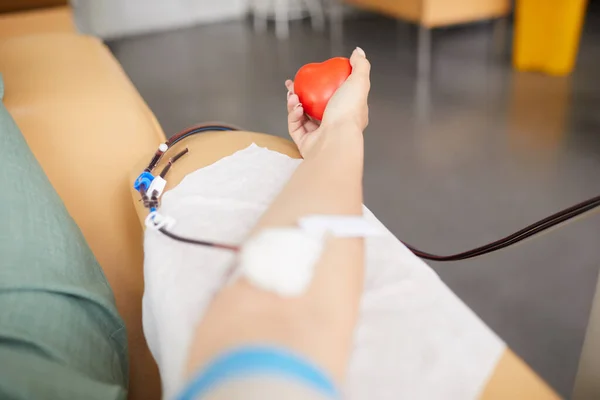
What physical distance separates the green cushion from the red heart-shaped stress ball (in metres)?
0.37

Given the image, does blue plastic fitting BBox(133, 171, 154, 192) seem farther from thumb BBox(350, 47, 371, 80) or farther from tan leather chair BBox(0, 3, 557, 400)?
thumb BBox(350, 47, 371, 80)

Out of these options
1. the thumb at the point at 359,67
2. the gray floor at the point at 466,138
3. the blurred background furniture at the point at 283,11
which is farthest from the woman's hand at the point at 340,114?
the blurred background furniture at the point at 283,11

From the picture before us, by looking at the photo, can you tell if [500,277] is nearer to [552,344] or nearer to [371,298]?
[552,344]

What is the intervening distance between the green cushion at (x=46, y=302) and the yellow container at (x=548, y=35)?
258 centimetres

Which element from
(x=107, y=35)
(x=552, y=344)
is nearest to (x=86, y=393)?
(x=552, y=344)

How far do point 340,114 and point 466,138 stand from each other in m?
1.63

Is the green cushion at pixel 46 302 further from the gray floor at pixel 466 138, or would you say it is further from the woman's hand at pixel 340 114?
the gray floor at pixel 466 138

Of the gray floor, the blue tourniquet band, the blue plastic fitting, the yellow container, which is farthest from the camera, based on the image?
the yellow container

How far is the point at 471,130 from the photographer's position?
7.59 feet

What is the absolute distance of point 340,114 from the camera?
0.75 metres

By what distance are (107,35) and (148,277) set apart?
3.60 m

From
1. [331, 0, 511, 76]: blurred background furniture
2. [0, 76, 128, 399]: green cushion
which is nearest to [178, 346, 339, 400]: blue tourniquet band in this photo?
[0, 76, 128, 399]: green cushion

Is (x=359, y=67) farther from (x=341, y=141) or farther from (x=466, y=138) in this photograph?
(x=466, y=138)

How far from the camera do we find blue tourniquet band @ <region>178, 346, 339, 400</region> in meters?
0.36
